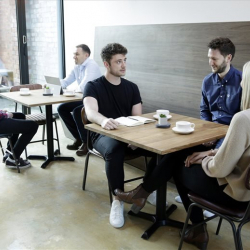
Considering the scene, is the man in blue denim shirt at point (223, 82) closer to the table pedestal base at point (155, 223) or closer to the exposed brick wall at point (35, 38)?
the table pedestal base at point (155, 223)

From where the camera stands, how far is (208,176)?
183 centimetres

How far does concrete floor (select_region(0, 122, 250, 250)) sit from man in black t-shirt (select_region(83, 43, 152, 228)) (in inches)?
6.6

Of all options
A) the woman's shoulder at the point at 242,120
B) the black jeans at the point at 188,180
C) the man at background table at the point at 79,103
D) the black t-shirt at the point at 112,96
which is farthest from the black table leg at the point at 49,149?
the woman's shoulder at the point at 242,120

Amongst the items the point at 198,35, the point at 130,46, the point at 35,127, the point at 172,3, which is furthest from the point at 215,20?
the point at 35,127

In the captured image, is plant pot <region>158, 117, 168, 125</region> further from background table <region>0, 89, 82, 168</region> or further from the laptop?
the laptop

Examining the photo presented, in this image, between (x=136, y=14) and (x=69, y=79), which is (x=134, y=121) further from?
(x=69, y=79)

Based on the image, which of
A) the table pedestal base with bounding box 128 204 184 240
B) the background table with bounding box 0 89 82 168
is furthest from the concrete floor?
the background table with bounding box 0 89 82 168

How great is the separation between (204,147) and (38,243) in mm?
1277

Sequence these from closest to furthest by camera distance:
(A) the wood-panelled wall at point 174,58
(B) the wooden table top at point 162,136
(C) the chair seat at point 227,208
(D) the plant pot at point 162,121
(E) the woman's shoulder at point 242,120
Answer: (E) the woman's shoulder at point 242,120 → (C) the chair seat at point 227,208 → (B) the wooden table top at point 162,136 → (D) the plant pot at point 162,121 → (A) the wood-panelled wall at point 174,58

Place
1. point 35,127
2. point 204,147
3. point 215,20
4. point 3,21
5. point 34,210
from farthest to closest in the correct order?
point 3,21 < point 35,127 < point 215,20 < point 34,210 < point 204,147

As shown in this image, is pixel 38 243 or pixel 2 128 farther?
pixel 2 128

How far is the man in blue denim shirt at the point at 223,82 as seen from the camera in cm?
257

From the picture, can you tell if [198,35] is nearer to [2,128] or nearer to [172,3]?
[172,3]

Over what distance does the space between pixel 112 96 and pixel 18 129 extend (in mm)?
1005
